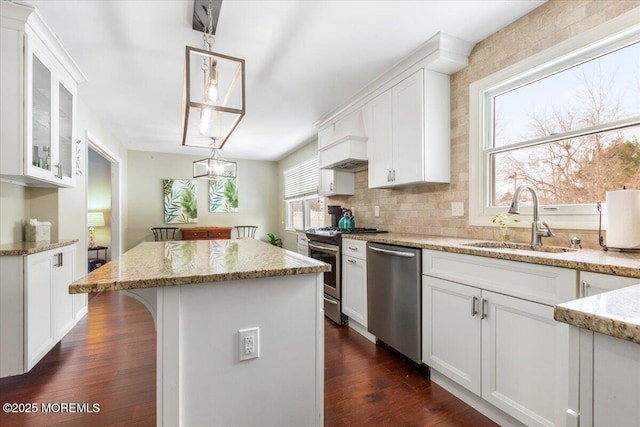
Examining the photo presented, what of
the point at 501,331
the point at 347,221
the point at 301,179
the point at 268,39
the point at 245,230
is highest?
the point at 268,39

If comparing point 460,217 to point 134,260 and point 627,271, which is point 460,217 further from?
point 134,260

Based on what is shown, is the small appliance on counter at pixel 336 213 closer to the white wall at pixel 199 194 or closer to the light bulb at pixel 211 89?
the light bulb at pixel 211 89

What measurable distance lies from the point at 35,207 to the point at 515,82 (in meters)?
4.16

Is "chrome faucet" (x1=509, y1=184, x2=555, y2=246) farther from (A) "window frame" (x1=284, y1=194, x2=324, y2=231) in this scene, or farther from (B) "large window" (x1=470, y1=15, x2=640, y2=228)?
(A) "window frame" (x1=284, y1=194, x2=324, y2=231)

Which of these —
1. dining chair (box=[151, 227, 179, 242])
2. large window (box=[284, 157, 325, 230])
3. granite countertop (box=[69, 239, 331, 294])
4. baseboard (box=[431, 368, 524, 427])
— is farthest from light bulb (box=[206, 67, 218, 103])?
dining chair (box=[151, 227, 179, 242])

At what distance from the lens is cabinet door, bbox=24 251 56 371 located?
2.08 metres

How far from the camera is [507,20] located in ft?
6.94

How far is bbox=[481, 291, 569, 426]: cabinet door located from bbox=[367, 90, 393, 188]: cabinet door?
1601mm

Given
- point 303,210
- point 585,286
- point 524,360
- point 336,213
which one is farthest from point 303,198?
point 585,286

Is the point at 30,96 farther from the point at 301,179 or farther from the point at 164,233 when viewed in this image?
the point at 164,233

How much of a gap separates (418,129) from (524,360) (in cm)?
178

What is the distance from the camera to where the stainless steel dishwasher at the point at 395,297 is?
2.12 meters

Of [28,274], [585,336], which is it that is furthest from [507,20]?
[28,274]

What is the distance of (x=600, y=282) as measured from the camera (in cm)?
120
